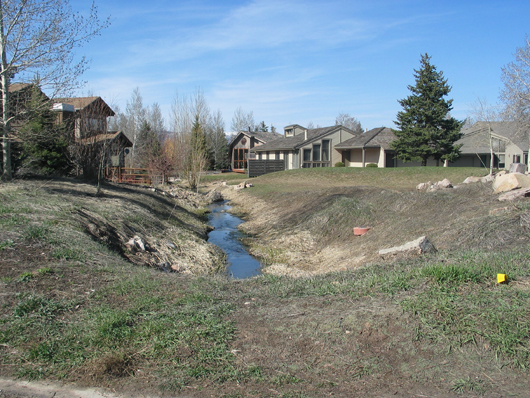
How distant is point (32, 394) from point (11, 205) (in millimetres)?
6354

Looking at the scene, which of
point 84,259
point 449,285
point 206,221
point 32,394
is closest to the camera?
point 32,394

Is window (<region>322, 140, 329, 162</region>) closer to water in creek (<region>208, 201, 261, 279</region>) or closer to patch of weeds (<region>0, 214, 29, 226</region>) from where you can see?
water in creek (<region>208, 201, 261, 279</region>)

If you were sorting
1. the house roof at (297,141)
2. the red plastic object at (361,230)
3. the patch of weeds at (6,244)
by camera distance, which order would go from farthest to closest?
1. the house roof at (297,141)
2. the red plastic object at (361,230)
3. the patch of weeds at (6,244)

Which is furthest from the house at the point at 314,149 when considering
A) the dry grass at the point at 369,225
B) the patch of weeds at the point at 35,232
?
the patch of weeds at the point at 35,232

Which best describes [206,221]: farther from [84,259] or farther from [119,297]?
[119,297]

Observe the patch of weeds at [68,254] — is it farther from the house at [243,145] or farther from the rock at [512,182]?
the house at [243,145]

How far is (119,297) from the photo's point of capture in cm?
541

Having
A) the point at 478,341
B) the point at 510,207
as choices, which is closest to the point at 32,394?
the point at 478,341

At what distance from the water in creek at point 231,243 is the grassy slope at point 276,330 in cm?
387

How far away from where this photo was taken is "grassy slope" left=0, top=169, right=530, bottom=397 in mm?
3809

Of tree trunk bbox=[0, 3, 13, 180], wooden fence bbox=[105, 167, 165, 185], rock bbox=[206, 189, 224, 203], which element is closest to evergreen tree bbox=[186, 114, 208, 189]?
rock bbox=[206, 189, 224, 203]

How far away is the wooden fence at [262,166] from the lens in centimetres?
4228

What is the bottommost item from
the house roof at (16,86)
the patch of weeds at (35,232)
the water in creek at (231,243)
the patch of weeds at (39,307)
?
the water in creek at (231,243)

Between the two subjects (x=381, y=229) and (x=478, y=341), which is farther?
(x=381, y=229)
